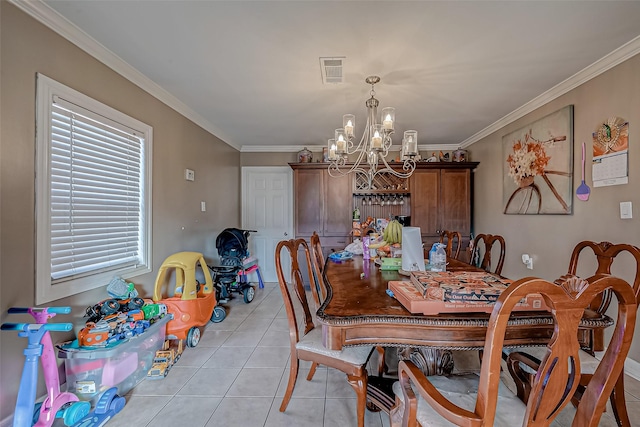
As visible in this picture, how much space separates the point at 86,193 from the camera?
80.2 inches

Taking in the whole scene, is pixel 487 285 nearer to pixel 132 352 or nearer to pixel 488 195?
pixel 132 352

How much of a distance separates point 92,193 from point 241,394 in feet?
5.88

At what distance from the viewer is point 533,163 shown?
10.2 feet

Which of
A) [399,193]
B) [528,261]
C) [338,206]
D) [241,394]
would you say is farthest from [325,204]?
[241,394]

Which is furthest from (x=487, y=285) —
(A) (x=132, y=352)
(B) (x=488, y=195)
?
(B) (x=488, y=195)

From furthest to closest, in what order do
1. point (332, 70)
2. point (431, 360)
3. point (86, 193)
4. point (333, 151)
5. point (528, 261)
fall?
point (528, 261)
point (333, 151)
point (332, 70)
point (86, 193)
point (431, 360)

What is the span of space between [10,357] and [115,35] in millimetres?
2041

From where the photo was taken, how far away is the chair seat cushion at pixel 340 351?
152cm

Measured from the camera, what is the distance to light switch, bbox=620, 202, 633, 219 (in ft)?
6.83

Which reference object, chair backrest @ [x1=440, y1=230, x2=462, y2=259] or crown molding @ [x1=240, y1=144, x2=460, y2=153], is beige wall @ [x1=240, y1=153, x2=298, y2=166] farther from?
chair backrest @ [x1=440, y1=230, x2=462, y2=259]

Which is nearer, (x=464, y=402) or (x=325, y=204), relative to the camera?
(x=464, y=402)

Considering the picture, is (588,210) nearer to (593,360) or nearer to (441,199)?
(593,360)

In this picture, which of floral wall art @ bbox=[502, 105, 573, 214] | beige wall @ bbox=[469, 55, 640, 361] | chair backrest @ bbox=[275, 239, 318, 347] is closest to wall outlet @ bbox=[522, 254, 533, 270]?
beige wall @ bbox=[469, 55, 640, 361]

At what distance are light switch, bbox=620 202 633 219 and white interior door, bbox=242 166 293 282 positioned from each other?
4.03 meters
